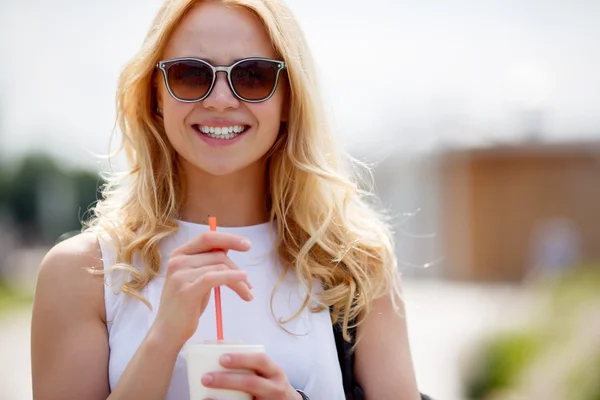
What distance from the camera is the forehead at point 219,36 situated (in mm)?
2375

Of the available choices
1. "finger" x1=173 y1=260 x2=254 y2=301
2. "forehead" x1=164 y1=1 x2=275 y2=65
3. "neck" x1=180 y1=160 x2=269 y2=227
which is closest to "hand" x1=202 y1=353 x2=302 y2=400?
"finger" x1=173 y1=260 x2=254 y2=301

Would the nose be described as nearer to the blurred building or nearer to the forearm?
the forearm

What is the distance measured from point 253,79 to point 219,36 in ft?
0.54

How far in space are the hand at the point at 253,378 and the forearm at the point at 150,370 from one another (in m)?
0.20

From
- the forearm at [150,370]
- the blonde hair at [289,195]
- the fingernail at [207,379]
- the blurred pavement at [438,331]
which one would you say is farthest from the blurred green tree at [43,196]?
the fingernail at [207,379]

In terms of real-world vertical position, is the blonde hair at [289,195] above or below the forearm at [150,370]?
above

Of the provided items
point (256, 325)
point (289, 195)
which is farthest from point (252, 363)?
point (289, 195)

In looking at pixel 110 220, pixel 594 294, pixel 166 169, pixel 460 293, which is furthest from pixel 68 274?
pixel 460 293

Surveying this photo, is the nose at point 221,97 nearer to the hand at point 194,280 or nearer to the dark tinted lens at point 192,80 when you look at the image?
the dark tinted lens at point 192,80

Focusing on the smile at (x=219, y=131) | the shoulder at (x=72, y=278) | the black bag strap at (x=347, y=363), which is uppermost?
the smile at (x=219, y=131)

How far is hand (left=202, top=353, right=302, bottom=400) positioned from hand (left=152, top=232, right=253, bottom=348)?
0.16 metres

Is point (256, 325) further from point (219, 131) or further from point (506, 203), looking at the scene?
point (506, 203)

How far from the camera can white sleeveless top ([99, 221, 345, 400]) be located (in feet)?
7.44

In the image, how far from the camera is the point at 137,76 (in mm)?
2518
